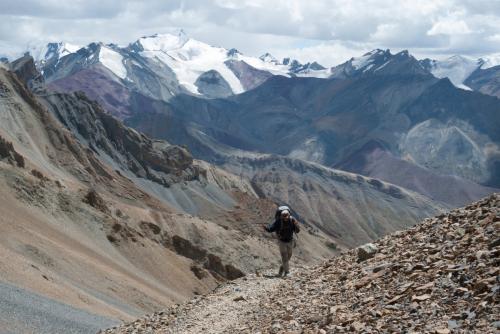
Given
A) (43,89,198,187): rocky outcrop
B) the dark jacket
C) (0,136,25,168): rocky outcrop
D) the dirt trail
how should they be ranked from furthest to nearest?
(43,89,198,187): rocky outcrop, (0,136,25,168): rocky outcrop, the dark jacket, the dirt trail

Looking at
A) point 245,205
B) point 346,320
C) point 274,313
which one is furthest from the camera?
point 245,205

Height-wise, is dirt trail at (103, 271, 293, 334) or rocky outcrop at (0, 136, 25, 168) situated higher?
rocky outcrop at (0, 136, 25, 168)

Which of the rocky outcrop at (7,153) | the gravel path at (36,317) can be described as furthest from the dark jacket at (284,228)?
the rocky outcrop at (7,153)

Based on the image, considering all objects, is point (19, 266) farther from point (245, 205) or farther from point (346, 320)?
point (245, 205)

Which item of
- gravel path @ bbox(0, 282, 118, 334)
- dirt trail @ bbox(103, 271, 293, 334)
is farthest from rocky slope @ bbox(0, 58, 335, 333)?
dirt trail @ bbox(103, 271, 293, 334)

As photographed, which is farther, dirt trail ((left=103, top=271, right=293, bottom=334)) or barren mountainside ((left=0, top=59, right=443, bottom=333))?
barren mountainside ((left=0, top=59, right=443, bottom=333))

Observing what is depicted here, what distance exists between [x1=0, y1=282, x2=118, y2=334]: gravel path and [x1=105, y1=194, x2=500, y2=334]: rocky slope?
4.07 metres

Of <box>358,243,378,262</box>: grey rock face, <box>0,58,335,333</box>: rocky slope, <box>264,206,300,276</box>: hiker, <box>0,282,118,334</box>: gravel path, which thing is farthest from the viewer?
<box>0,58,335,333</box>: rocky slope

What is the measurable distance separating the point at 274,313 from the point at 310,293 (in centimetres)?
138

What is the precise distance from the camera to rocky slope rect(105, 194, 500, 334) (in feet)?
39.8

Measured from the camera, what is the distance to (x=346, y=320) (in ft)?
43.9

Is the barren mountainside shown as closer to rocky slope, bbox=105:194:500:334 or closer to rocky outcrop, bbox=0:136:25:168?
rocky outcrop, bbox=0:136:25:168

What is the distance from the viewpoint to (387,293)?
1414 cm

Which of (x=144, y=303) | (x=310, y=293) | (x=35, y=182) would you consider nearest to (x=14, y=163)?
(x=35, y=182)
